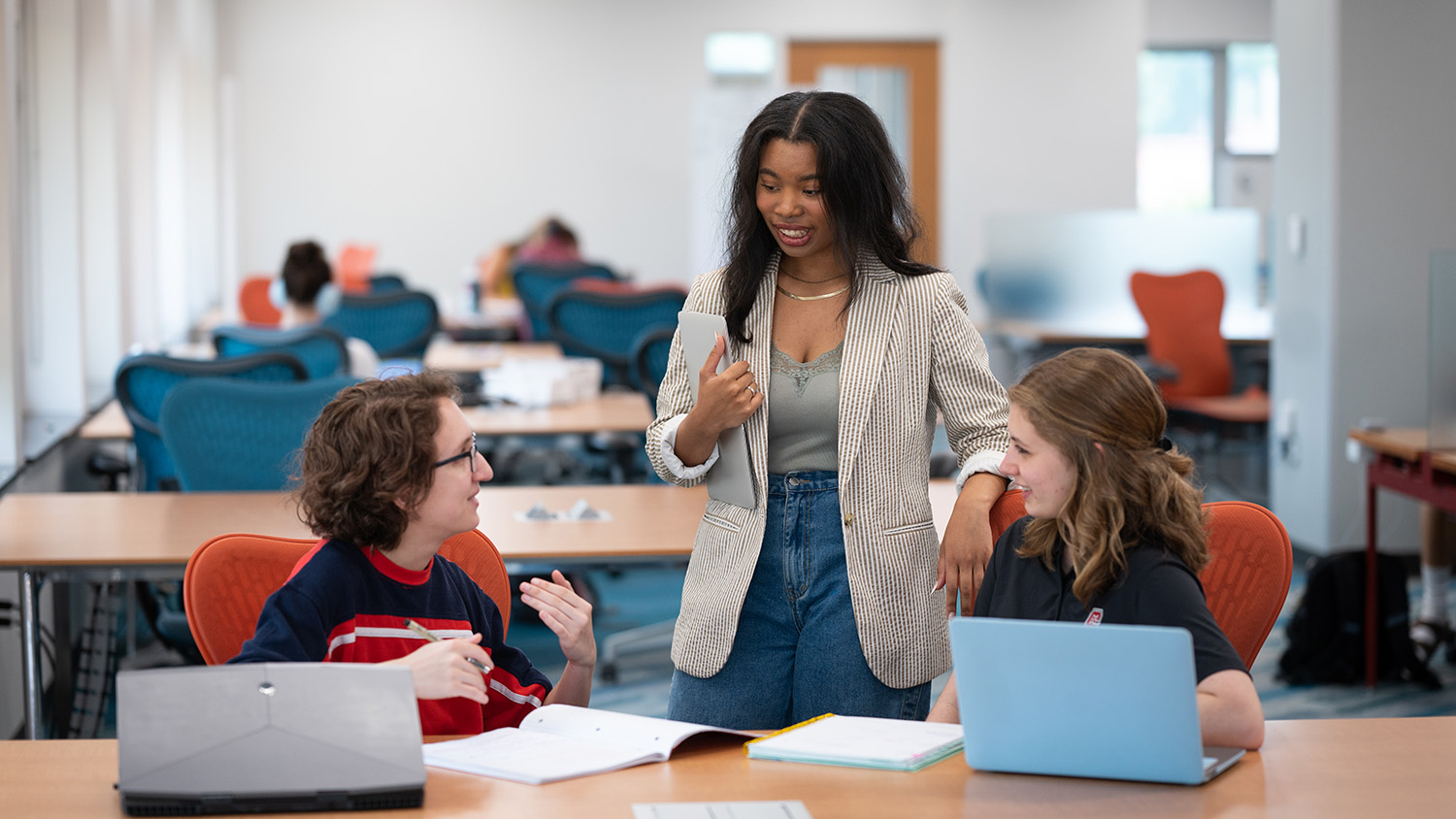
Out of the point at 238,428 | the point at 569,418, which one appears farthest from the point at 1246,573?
the point at 569,418

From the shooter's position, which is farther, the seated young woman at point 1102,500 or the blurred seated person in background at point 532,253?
the blurred seated person in background at point 532,253

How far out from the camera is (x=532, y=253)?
8.56 metres

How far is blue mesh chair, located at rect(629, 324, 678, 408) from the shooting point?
172 inches

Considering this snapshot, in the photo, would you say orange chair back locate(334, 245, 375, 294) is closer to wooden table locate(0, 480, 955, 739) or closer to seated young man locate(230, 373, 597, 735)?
wooden table locate(0, 480, 955, 739)

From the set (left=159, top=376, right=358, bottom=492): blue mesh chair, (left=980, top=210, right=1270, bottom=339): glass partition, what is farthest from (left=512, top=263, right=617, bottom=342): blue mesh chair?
(left=159, top=376, right=358, bottom=492): blue mesh chair

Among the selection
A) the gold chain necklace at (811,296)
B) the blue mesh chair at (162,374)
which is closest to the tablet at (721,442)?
the gold chain necklace at (811,296)

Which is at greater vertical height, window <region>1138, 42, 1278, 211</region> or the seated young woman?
window <region>1138, 42, 1278, 211</region>

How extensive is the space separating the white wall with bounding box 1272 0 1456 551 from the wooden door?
220 inches

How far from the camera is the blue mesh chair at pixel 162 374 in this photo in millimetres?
3387

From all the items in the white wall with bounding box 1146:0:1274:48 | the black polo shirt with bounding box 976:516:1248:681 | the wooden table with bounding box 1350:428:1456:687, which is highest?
the white wall with bounding box 1146:0:1274:48

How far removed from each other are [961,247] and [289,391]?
7713mm

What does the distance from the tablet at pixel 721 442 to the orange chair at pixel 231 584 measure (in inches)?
13.7

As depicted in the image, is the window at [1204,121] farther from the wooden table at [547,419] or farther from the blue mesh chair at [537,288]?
the wooden table at [547,419]

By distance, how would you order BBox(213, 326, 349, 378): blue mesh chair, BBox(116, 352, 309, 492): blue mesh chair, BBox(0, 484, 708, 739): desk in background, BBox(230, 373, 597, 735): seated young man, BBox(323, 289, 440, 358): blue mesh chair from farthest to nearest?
BBox(323, 289, 440, 358): blue mesh chair → BBox(213, 326, 349, 378): blue mesh chair → BBox(116, 352, 309, 492): blue mesh chair → BBox(0, 484, 708, 739): desk in background → BBox(230, 373, 597, 735): seated young man
